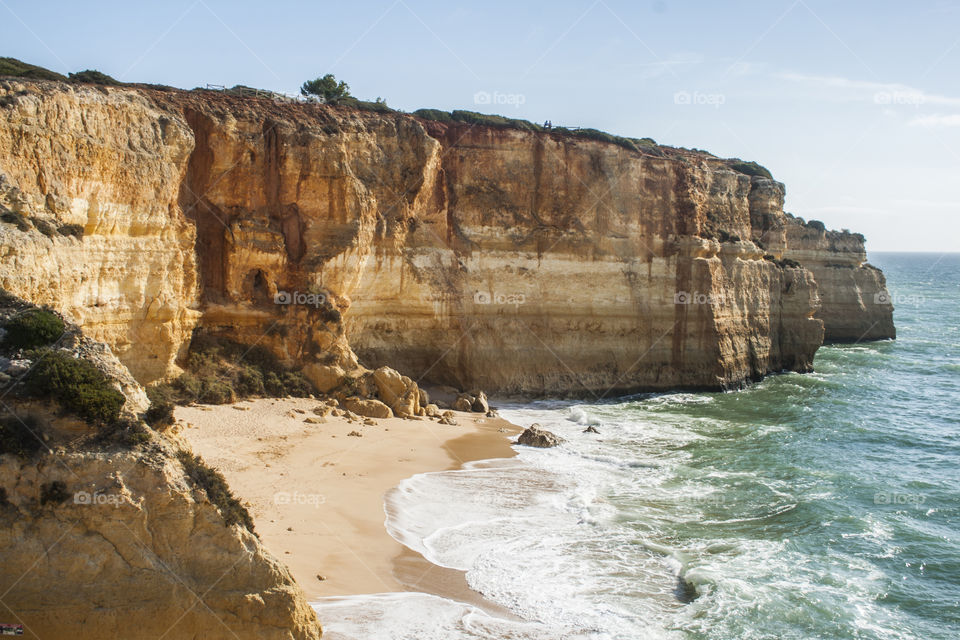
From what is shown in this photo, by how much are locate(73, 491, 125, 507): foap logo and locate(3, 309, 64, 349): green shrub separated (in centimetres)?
212

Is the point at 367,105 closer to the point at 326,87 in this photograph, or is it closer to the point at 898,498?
the point at 326,87

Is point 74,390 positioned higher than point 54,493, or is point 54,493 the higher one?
point 74,390

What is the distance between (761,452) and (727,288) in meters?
12.7

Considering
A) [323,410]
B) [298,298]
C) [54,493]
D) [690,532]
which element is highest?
[298,298]

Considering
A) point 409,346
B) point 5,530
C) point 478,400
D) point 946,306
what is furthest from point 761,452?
point 946,306

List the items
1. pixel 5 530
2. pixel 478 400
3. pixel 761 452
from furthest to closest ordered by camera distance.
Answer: pixel 478 400
pixel 761 452
pixel 5 530

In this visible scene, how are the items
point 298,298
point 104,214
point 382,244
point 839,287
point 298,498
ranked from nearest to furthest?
point 298,498, point 104,214, point 298,298, point 382,244, point 839,287

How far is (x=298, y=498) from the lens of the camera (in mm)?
15539

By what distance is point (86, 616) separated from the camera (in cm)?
849

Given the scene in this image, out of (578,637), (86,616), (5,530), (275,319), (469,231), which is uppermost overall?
(469,231)

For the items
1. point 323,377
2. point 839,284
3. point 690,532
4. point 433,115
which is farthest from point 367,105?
point 839,284

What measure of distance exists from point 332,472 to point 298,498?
227cm

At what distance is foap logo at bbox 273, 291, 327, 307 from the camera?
982 inches

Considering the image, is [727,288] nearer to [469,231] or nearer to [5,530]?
[469,231]
